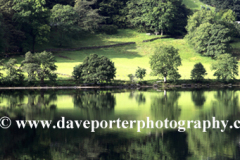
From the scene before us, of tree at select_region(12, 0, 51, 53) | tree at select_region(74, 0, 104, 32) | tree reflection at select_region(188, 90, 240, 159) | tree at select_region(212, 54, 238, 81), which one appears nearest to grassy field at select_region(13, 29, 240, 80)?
tree at select_region(212, 54, 238, 81)

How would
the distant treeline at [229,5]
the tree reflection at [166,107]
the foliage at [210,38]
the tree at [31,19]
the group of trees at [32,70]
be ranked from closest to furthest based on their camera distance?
the tree reflection at [166,107], the group of trees at [32,70], the tree at [31,19], the foliage at [210,38], the distant treeline at [229,5]

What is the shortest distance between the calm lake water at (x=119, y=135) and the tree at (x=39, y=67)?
62.8 feet

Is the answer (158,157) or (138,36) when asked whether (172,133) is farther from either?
(138,36)

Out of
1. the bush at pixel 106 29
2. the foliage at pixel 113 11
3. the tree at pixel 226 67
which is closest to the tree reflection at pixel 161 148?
the tree at pixel 226 67

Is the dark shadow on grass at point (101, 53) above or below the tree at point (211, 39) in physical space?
A: below

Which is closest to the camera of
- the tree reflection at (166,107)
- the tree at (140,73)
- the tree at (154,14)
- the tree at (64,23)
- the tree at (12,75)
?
the tree reflection at (166,107)

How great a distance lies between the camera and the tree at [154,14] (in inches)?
5089

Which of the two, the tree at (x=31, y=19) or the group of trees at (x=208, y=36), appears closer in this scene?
the tree at (x=31, y=19)

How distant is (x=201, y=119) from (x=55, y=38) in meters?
85.2

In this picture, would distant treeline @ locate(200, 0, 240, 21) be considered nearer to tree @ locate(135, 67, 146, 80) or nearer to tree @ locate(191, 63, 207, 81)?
tree @ locate(191, 63, 207, 81)

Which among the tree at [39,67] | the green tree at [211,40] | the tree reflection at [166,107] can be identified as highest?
the green tree at [211,40]

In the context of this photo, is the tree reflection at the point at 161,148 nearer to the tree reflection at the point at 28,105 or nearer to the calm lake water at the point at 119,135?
the calm lake water at the point at 119,135

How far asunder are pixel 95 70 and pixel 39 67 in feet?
41.1

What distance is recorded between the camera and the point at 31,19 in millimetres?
107250
